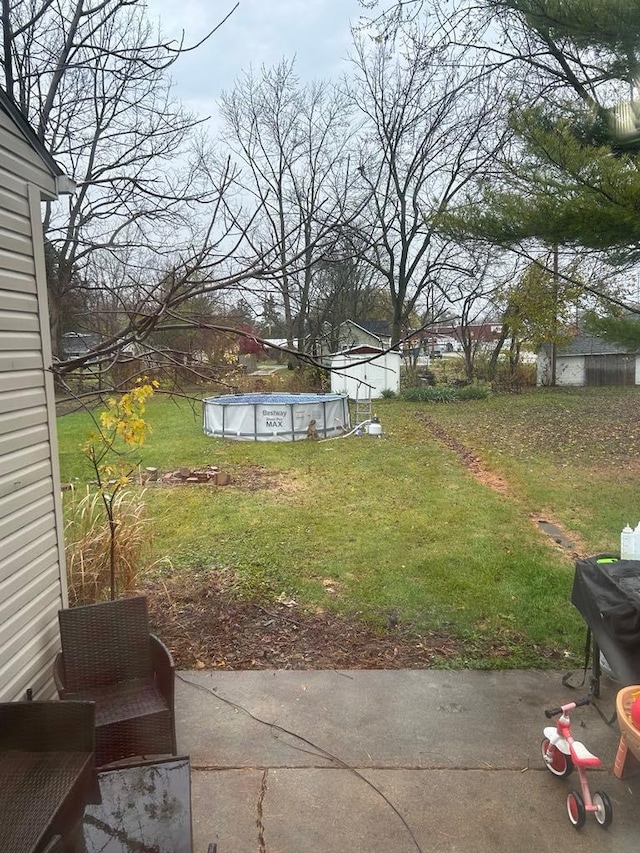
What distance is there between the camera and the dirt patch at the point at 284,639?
11.3ft

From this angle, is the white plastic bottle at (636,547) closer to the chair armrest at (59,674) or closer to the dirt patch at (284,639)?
the dirt patch at (284,639)

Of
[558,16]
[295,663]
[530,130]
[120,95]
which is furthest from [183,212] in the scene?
[295,663]

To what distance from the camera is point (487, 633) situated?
12.4 ft

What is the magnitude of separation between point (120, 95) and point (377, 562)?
19.0ft

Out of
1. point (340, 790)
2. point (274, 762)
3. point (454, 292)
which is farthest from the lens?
point (454, 292)

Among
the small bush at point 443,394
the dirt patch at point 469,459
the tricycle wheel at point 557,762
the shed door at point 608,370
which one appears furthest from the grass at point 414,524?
the shed door at point 608,370

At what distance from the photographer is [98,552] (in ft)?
12.6

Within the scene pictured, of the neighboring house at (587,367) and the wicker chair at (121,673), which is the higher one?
the neighboring house at (587,367)

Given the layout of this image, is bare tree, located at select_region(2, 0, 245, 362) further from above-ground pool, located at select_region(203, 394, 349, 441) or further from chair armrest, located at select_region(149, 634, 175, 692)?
above-ground pool, located at select_region(203, 394, 349, 441)

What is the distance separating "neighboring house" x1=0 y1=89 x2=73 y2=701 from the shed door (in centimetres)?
2825

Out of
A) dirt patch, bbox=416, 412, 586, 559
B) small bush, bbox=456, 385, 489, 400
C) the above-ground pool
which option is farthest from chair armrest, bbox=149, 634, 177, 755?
small bush, bbox=456, 385, 489, 400

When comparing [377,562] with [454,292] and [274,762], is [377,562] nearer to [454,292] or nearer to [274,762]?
[274,762]

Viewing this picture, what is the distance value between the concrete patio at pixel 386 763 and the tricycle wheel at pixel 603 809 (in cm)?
4

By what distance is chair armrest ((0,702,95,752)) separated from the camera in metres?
1.88
